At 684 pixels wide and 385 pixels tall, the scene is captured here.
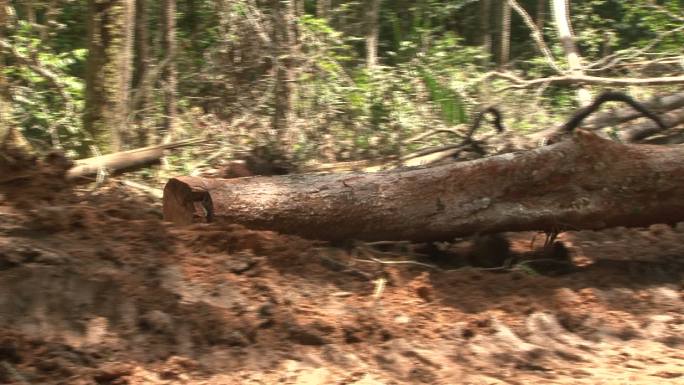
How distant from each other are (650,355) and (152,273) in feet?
9.12

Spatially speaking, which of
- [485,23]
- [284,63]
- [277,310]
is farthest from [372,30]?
[277,310]

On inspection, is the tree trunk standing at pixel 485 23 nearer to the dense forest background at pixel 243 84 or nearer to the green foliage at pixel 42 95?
the dense forest background at pixel 243 84

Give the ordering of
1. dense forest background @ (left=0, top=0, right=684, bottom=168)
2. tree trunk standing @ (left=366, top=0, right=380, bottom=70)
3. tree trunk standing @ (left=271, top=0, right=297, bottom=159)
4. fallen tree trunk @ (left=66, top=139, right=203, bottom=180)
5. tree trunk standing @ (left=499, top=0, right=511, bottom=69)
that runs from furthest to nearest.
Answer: tree trunk standing @ (left=499, top=0, right=511, bottom=69), tree trunk standing @ (left=366, top=0, right=380, bottom=70), tree trunk standing @ (left=271, top=0, right=297, bottom=159), dense forest background @ (left=0, top=0, right=684, bottom=168), fallen tree trunk @ (left=66, top=139, right=203, bottom=180)

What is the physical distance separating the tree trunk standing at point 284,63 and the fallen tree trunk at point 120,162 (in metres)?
2.18

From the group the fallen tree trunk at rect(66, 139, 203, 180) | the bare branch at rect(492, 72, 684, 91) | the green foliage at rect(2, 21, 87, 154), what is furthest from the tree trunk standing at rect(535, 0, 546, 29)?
the fallen tree trunk at rect(66, 139, 203, 180)

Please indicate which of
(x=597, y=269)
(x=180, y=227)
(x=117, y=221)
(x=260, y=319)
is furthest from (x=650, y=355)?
(x=117, y=221)

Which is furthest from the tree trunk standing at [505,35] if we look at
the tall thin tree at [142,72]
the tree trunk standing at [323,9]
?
the tall thin tree at [142,72]

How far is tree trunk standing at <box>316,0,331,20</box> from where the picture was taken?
1095 centimetres

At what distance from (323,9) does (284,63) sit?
3.08 meters

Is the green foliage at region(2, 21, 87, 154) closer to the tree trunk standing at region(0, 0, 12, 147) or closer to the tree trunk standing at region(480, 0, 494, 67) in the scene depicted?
the tree trunk standing at region(0, 0, 12, 147)

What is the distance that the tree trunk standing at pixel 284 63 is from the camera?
7.88 meters

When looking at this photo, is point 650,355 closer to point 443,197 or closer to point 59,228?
point 443,197

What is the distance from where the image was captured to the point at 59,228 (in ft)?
14.1

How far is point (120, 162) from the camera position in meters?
5.46
